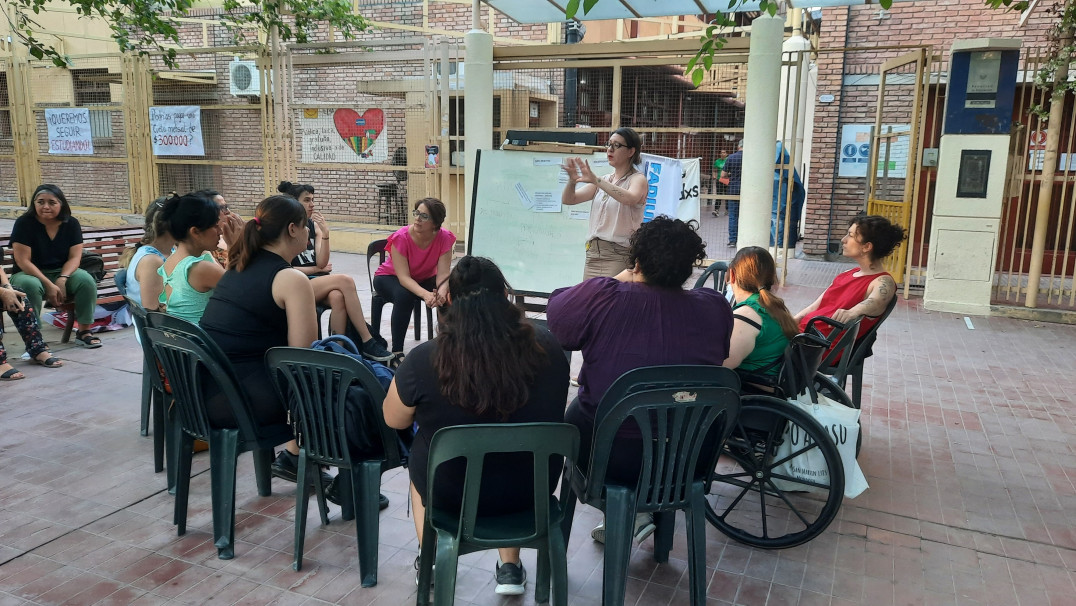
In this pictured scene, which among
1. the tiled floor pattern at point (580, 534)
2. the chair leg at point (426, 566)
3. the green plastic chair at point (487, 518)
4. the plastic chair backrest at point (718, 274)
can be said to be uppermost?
the plastic chair backrest at point (718, 274)

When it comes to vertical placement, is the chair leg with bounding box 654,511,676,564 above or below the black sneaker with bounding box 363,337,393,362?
below

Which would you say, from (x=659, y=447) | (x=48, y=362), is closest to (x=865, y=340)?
(x=659, y=447)

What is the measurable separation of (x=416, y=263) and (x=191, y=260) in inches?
80.5

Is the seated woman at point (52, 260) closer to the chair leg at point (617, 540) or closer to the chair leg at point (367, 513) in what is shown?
the chair leg at point (367, 513)

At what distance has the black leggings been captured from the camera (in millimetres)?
5465

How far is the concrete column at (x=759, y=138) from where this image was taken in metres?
7.84

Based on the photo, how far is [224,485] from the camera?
9.57 feet

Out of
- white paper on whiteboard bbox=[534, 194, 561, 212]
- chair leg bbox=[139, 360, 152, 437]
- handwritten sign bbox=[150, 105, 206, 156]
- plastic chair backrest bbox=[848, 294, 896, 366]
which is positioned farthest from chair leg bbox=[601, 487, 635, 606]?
handwritten sign bbox=[150, 105, 206, 156]

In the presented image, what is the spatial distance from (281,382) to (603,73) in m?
8.01

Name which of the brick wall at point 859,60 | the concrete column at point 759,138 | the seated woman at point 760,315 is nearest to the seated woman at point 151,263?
the seated woman at point 760,315

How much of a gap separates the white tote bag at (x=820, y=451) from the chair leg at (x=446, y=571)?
1.48m

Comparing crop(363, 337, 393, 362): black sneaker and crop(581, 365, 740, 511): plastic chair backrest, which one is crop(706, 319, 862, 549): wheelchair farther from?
crop(363, 337, 393, 362): black sneaker

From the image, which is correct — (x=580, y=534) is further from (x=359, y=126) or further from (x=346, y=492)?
(x=359, y=126)

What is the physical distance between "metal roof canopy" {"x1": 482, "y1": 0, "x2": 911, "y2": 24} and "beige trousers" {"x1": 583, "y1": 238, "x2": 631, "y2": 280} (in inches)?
147
